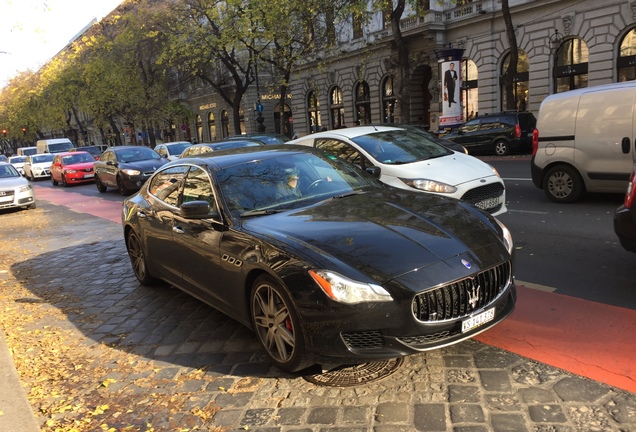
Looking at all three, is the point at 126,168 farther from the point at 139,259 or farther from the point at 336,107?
the point at 336,107

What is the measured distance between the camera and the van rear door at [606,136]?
799 centimetres

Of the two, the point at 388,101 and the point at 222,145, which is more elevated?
the point at 388,101

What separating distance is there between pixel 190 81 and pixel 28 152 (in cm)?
1365

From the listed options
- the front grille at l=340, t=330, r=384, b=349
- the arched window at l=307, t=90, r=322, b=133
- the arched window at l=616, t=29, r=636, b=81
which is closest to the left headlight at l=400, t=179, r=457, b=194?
the front grille at l=340, t=330, r=384, b=349

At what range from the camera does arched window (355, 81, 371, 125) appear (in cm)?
3834

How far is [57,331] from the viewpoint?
5.06 m

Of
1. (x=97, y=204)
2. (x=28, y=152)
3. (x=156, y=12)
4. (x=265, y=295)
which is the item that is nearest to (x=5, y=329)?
(x=265, y=295)

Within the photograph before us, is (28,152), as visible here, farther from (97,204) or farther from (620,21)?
(620,21)

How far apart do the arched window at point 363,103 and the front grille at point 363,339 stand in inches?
1420

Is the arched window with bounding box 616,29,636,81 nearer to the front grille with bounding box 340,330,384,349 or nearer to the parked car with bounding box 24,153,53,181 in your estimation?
the front grille with bounding box 340,330,384,349

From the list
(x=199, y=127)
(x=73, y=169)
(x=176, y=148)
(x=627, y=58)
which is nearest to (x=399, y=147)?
(x=176, y=148)

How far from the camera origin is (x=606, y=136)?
829 centimetres

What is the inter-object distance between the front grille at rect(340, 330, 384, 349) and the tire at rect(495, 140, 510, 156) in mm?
18526

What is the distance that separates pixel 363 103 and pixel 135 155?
77.3 ft
